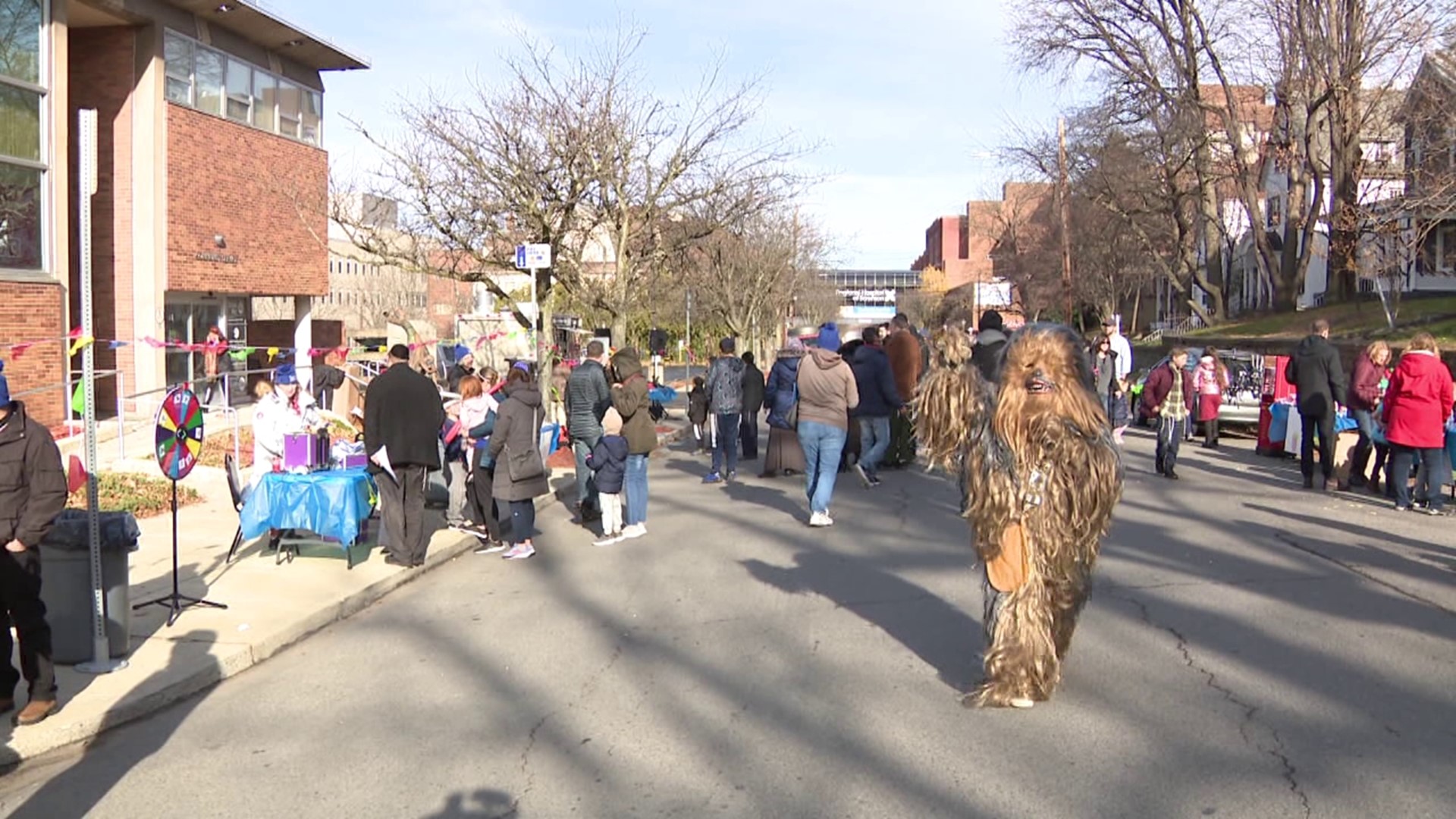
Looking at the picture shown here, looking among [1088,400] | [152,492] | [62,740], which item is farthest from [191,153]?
[1088,400]

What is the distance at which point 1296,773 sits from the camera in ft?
15.9

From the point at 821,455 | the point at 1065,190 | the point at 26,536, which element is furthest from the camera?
the point at 1065,190

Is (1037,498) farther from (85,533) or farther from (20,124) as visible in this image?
(20,124)

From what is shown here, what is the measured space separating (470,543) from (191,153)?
15.2 metres

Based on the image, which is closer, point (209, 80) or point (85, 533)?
point (85, 533)

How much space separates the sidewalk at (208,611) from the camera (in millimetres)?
6195

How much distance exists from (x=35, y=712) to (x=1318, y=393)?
11884 mm

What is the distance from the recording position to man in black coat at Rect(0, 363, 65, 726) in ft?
19.3

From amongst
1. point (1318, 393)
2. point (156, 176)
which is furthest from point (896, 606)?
point (156, 176)

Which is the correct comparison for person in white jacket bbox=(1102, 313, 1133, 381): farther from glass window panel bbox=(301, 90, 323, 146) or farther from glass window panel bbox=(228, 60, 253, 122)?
glass window panel bbox=(301, 90, 323, 146)

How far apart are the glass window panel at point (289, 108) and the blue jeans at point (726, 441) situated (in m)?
15.7

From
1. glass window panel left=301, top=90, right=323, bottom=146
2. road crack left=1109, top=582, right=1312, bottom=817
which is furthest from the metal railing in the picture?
road crack left=1109, top=582, right=1312, bottom=817

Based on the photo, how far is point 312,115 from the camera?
27.7 meters

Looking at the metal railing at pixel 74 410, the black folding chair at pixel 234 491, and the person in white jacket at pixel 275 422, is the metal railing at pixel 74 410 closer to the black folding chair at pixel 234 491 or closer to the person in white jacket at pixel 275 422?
the person in white jacket at pixel 275 422
